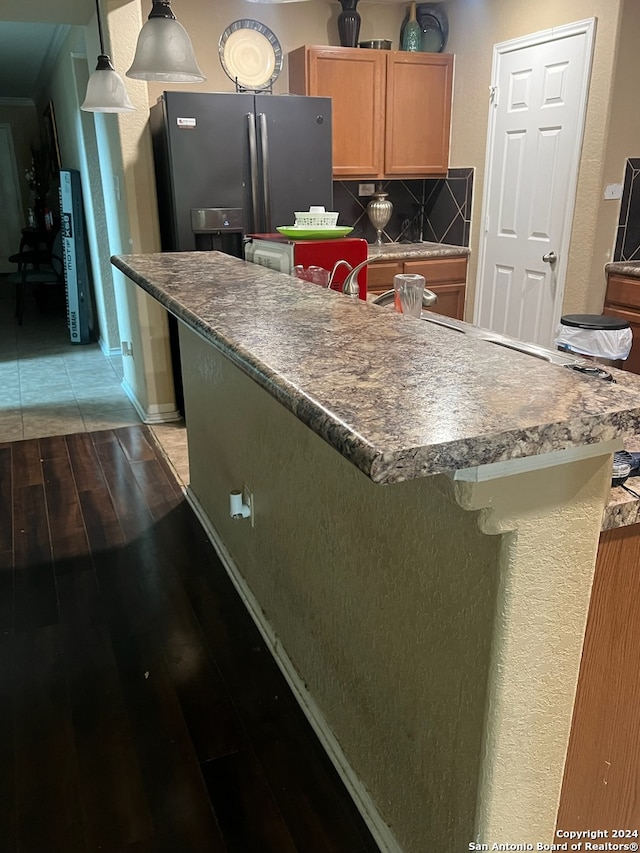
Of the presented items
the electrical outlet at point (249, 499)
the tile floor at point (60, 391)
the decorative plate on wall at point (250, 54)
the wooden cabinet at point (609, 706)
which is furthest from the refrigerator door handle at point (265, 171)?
the wooden cabinet at point (609, 706)

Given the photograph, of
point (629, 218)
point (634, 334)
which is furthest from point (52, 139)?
point (634, 334)

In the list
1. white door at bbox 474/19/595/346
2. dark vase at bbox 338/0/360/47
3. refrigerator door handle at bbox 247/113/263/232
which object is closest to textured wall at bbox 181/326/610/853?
refrigerator door handle at bbox 247/113/263/232

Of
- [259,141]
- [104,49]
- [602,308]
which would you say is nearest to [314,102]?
[259,141]

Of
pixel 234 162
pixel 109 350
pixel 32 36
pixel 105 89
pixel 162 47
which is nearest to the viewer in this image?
pixel 162 47

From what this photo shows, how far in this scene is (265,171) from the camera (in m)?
3.53

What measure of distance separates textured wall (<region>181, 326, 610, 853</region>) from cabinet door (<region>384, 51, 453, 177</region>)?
123 inches

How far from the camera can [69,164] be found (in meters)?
5.87

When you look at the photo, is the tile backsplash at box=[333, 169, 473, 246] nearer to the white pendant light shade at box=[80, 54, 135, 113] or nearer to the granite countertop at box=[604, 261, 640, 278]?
the granite countertop at box=[604, 261, 640, 278]

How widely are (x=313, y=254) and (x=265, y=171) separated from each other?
1575mm

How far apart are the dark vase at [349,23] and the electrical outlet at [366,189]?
0.85 m

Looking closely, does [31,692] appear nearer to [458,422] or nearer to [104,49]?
[458,422]

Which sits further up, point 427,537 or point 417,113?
point 417,113

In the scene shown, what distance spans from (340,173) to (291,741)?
3506 millimetres

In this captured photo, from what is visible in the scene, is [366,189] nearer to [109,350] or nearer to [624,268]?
[624,268]
